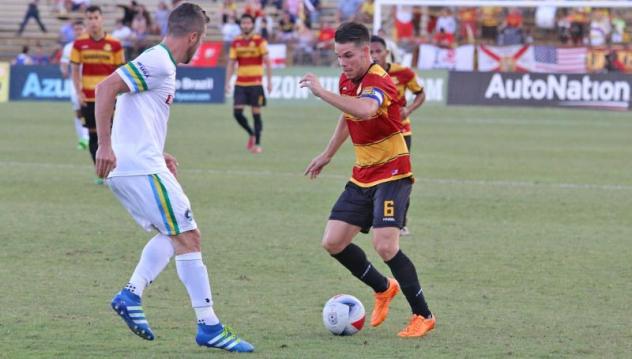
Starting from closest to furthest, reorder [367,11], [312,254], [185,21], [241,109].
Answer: [185,21] < [312,254] < [241,109] < [367,11]

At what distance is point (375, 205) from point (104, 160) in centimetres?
192

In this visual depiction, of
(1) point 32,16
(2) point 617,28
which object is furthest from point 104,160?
(1) point 32,16

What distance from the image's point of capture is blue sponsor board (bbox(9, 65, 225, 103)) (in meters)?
32.3

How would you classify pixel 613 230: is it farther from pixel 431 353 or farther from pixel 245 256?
pixel 431 353

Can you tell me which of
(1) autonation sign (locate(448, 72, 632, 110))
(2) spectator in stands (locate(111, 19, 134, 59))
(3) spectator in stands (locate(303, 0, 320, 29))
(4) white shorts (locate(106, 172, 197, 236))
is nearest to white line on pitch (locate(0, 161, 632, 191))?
(4) white shorts (locate(106, 172, 197, 236))

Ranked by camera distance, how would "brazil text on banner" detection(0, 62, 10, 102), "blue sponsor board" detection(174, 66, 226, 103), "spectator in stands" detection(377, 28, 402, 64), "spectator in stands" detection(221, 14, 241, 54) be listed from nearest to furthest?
1. "spectator in stands" detection(377, 28, 402, 64)
2. "brazil text on banner" detection(0, 62, 10, 102)
3. "blue sponsor board" detection(174, 66, 226, 103)
4. "spectator in stands" detection(221, 14, 241, 54)

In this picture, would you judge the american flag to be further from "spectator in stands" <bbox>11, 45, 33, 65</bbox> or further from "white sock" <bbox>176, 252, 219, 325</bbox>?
"white sock" <bbox>176, 252, 219, 325</bbox>

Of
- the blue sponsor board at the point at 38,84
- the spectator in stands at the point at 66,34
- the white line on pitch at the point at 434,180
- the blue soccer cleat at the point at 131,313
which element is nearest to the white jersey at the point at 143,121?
the blue soccer cleat at the point at 131,313

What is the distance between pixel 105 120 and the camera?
6359 millimetres

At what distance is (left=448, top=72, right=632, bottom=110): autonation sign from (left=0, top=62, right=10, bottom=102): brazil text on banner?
1225 cm

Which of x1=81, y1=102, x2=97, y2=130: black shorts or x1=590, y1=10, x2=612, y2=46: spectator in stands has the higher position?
x1=81, y1=102, x2=97, y2=130: black shorts

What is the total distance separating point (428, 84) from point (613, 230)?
20.6 meters

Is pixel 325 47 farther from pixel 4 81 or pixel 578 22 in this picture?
pixel 4 81

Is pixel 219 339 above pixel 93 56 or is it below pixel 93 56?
above
